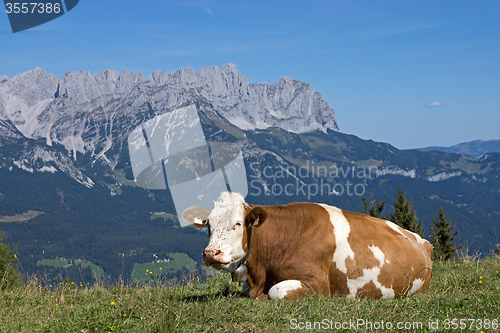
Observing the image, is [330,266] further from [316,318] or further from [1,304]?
[1,304]

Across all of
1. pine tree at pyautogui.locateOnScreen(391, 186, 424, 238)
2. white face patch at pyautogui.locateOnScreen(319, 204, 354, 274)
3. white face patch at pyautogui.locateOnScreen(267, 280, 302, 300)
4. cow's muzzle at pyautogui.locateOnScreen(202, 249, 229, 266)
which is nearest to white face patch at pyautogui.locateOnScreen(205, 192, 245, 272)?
cow's muzzle at pyautogui.locateOnScreen(202, 249, 229, 266)

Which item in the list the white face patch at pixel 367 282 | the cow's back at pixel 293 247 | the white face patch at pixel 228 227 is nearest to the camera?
the white face patch at pixel 228 227

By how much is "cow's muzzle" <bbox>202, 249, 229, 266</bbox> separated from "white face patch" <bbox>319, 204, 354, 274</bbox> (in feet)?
7.77

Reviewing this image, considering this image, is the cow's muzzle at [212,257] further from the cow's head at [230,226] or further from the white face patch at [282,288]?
the white face patch at [282,288]

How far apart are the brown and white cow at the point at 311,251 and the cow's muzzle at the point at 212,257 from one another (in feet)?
0.60

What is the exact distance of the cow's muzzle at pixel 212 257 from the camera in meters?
7.67

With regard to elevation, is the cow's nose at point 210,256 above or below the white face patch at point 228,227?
below

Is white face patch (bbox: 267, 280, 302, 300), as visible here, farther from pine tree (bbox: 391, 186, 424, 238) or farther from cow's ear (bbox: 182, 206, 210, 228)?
pine tree (bbox: 391, 186, 424, 238)

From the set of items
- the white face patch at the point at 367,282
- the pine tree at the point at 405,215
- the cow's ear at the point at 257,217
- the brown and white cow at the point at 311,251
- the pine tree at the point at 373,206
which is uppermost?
the cow's ear at the point at 257,217

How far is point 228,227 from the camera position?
8211mm

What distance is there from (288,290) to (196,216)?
2461 mm

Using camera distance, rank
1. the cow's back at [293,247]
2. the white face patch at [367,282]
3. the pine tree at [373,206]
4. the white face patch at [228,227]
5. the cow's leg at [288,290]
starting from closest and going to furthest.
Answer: the cow's leg at [288,290], the white face patch at [228,227], the cow's back at [293,247], the white face patch at [367,282], the pine tree at [373,206]

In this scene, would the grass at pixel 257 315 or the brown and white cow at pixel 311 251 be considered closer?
the grass at pixel 257 315

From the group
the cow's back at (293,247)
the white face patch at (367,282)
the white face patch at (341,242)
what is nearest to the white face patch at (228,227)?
the cow's back at (293,247)
